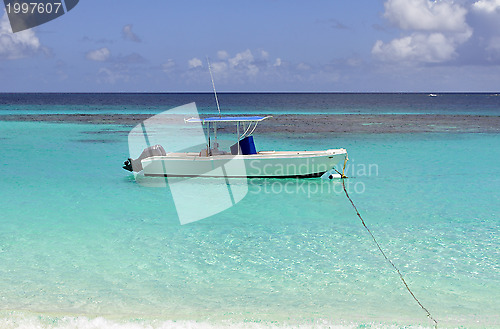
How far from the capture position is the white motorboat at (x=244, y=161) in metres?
17.0

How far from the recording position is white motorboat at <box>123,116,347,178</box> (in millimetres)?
17016

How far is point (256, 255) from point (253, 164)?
738 centimetres

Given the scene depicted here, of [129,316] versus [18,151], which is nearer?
[129,316]

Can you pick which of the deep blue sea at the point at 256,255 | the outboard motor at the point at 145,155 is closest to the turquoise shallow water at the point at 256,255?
the deep blue sea at the point at 256,255

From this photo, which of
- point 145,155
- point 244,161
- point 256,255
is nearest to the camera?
point 256,255

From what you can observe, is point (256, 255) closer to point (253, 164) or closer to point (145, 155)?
point (253, 164)

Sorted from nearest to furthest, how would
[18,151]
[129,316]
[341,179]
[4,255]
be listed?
1. [129,316]
2. [4,255]
3. [341,179]
4. [18,151]

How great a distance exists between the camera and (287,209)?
45.9 feet

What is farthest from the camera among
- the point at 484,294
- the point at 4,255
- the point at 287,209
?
the point at 287,209

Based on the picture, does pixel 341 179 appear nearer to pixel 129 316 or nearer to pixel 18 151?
pixel 129 316

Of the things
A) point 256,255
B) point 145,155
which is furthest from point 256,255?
point 145,155

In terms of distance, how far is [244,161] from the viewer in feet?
56.1

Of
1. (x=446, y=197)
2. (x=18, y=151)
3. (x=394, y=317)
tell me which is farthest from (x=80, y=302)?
(x=18, y=151)

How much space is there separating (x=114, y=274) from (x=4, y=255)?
2681 mm
